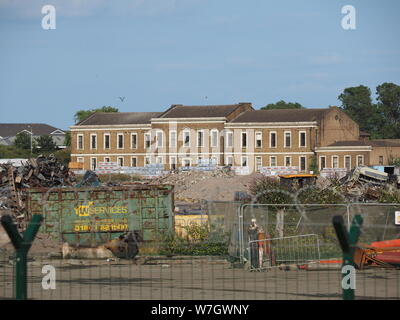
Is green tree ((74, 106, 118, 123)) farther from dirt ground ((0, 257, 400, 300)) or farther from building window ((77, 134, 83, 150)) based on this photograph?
dirt ground ((0, 257, 400, 300))

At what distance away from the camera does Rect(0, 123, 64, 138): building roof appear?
545ft

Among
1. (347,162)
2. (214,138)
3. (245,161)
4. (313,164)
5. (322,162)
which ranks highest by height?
(214,138)

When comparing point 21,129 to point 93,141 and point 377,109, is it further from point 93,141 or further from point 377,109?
point 377,109

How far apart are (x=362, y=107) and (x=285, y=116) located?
2632 inches

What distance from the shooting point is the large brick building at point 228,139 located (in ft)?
315

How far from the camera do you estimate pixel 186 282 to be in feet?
57.9

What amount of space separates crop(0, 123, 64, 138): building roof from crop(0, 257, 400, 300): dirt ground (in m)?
147

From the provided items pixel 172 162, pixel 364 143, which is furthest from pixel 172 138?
pixel 364 143

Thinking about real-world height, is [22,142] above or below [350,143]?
above

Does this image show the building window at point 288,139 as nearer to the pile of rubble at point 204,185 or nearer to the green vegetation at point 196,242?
the pile of rubble at point 204,185

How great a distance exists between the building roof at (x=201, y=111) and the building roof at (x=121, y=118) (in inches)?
121

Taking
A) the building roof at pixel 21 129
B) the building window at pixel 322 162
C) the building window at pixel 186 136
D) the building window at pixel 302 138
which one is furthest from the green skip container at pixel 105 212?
the building roof at pixel 21 129
